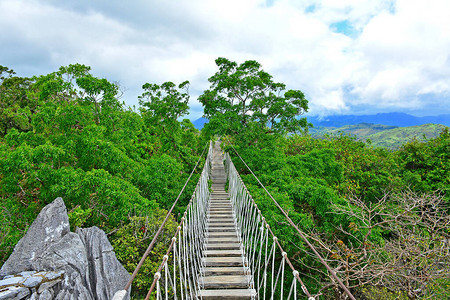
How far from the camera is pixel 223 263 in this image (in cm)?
345

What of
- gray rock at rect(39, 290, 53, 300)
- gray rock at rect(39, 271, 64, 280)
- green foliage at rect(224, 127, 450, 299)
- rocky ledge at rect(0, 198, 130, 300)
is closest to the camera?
gray rock at rect(39, 290, 53, 300)

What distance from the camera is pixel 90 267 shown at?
5.48 metres

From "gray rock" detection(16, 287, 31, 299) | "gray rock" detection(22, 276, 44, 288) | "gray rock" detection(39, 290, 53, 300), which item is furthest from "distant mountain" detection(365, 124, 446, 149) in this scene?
"gray rock" detection(16, 287, 31, 299)

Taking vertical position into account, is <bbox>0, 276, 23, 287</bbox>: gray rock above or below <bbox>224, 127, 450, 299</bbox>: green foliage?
below

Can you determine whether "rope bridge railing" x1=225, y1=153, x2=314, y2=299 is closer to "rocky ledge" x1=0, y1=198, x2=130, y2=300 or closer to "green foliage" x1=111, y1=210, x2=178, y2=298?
"green foliage" x1=111, y1=210, x2=178, y2=298

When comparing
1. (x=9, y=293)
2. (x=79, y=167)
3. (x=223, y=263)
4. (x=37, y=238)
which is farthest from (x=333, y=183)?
(x=9, y=293)

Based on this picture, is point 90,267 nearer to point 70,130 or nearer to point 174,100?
point 70,130

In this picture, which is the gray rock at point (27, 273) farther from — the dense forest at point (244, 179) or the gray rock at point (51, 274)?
the dense forest at point (244, 179)

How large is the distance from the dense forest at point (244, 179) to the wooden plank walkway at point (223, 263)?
117 cm

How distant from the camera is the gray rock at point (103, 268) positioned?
534 cm

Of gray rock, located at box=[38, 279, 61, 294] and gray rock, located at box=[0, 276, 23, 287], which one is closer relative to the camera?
gray rock, located at box=[0, 276, 23, 287]

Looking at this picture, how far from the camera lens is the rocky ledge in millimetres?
4609

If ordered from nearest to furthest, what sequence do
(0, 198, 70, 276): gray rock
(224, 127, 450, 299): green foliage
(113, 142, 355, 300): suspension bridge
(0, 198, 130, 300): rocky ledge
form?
(113, 142, 355, 300): suspension bridge < (0, 198, 130, 300): rocky ledge < (0, 198, 70, 276): gray rock < (224, 127, 450, 299): green foliage

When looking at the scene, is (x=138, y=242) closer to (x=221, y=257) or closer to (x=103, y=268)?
(x=103, y=268)
